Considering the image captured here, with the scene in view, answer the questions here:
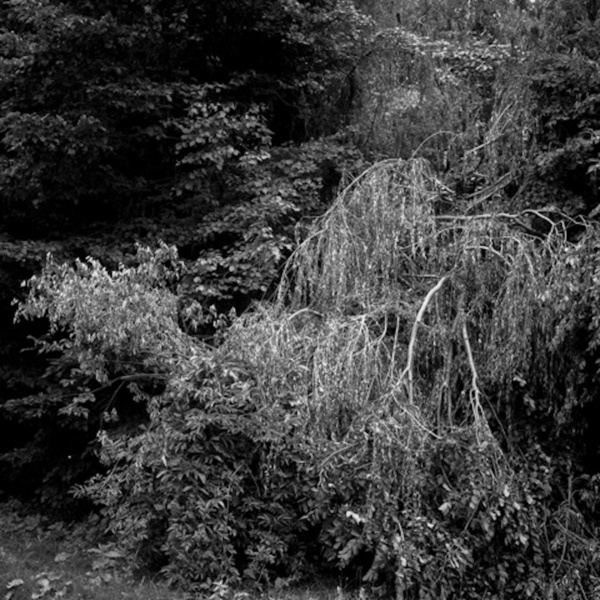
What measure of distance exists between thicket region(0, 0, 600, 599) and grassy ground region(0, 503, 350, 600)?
0.17m

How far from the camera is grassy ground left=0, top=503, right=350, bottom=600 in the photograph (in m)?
4.70

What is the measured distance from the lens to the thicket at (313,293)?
450cm

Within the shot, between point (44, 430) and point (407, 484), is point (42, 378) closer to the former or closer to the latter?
point (44, 430)

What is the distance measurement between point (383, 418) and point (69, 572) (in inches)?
104

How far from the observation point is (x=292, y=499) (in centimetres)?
501

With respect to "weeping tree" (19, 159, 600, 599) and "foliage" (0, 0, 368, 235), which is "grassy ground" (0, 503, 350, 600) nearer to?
"weeping tree" (19, 159, 600, 599)

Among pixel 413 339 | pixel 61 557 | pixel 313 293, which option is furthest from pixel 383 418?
pixel 61 557

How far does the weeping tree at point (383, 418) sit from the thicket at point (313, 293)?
0.02 metres

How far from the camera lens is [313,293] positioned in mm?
5508

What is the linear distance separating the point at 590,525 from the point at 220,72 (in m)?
5.71

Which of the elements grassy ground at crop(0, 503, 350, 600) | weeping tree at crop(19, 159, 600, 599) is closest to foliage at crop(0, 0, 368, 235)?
weeping tree at crop(19, 159, 600, 599)

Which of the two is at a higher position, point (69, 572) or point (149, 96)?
point (149, 96)

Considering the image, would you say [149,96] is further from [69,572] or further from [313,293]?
[69,572]

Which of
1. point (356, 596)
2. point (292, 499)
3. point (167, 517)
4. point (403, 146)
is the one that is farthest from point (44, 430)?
point (403, 146)
